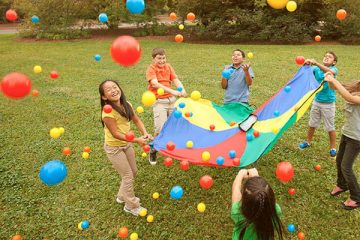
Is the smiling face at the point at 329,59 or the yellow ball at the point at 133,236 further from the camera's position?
the smiling face at the point at 329,59

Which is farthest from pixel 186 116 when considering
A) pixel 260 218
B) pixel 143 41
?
pixel 143 41

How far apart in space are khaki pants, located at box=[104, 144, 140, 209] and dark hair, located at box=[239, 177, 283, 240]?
1416 mm

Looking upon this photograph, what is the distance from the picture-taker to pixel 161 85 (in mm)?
3764

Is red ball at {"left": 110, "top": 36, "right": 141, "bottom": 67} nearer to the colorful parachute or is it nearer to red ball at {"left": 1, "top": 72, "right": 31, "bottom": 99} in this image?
red ball at {"left": 1, "top": 72, "right": 31, "bottom": 99}

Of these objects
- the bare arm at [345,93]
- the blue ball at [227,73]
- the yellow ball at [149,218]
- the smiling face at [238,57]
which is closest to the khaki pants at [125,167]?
the yellow ball at [149,218]

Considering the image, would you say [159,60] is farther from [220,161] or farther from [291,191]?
[291,191]

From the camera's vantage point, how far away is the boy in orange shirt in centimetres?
375

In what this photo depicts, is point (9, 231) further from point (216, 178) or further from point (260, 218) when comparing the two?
point (260, 218)

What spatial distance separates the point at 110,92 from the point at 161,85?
1.09 meters

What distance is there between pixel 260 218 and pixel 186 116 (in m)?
2.04

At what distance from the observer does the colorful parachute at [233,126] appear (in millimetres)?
3246

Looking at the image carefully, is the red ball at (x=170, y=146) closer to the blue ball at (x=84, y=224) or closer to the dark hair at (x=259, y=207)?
the blue ball at (x=84, y=224)

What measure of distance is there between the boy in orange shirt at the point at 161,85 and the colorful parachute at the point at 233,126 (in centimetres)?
17

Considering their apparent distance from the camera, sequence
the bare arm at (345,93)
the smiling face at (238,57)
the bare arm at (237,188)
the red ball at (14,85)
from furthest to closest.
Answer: the smiling face at (238,57)
the bare arm at (345,93)
the red ball at (14,85)
the bare arm at (237,188)
